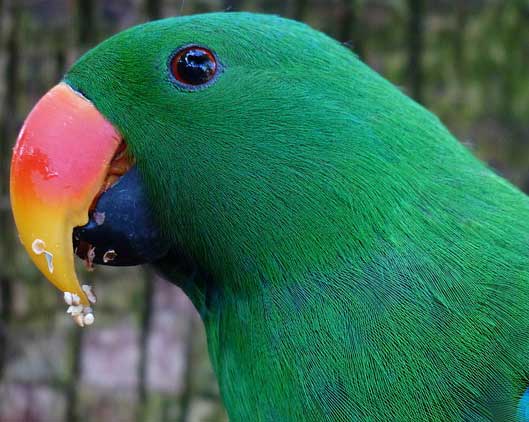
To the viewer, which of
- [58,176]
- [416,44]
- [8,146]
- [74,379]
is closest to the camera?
[58,176]

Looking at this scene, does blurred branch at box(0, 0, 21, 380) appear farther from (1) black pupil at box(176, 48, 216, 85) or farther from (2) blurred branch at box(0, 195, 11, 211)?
(1) black pupil at box(176, 48, 216, 85)

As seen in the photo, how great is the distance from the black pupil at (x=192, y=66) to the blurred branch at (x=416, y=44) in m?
1.86

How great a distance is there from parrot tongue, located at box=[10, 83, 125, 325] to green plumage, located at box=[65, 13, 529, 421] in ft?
0.18

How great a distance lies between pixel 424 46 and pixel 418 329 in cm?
202

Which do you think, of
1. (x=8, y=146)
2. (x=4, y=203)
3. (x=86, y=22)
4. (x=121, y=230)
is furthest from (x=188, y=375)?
(x=121, y=230)

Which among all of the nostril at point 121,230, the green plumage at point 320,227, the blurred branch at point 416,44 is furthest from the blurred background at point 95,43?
the nostril at point 121,230

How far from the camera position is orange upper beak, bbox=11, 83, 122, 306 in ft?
4.00

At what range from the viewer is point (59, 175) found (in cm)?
122

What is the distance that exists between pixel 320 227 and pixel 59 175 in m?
0.49

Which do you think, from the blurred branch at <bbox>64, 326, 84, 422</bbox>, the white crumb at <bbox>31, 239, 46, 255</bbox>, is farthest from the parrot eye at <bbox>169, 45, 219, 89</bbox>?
the blurred branch at <bbox>64, 326, 84, 422</bbox>

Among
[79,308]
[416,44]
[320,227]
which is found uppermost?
[416,44]

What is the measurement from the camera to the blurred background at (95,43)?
286cm

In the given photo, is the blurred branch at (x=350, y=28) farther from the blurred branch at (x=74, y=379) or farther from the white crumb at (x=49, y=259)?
the white crumb at (x=49, y=259)

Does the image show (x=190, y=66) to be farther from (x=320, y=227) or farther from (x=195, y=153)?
(x=320, y=227)
